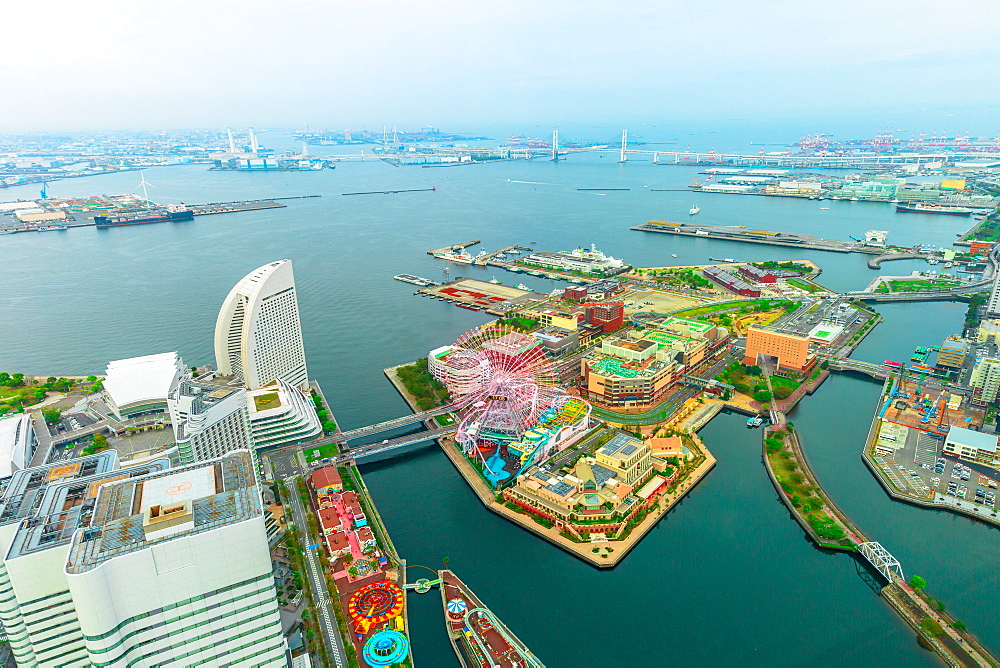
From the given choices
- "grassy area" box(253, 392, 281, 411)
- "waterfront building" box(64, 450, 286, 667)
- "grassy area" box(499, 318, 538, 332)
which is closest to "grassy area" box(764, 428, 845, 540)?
"grassy area" box(499, 318, 538, 332)

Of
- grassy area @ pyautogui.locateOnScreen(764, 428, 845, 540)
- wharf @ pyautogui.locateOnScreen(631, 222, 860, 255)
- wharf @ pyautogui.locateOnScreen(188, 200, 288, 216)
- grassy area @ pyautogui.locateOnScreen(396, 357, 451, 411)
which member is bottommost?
grassy area @ pyautogui.locateOnScreen(764, 428, 845, 540)

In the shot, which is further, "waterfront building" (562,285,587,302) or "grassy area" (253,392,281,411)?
"waterfront building" (562,285,587,302)

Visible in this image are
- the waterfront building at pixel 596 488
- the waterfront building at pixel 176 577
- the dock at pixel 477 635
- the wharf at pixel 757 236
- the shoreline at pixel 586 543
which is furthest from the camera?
the wharf at pixel 757 236

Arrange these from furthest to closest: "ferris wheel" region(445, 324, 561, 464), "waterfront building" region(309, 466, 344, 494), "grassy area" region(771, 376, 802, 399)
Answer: "grassy area" region(771, 376, 802, 399)
"ferris wheel" region(445, 324, 561, 464)
"waterfront building" region(309, 466, 344, 494)

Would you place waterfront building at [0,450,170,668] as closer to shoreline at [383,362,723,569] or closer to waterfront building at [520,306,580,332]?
shoreline at [383,362,723,569]

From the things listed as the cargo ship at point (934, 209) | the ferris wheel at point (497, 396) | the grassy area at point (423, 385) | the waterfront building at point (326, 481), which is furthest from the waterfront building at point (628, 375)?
the cargo ship at point (934, 209)

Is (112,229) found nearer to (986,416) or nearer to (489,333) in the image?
(489,333)

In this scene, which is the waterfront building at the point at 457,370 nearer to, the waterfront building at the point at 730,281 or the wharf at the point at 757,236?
the waterfront building at the point at 730,281
